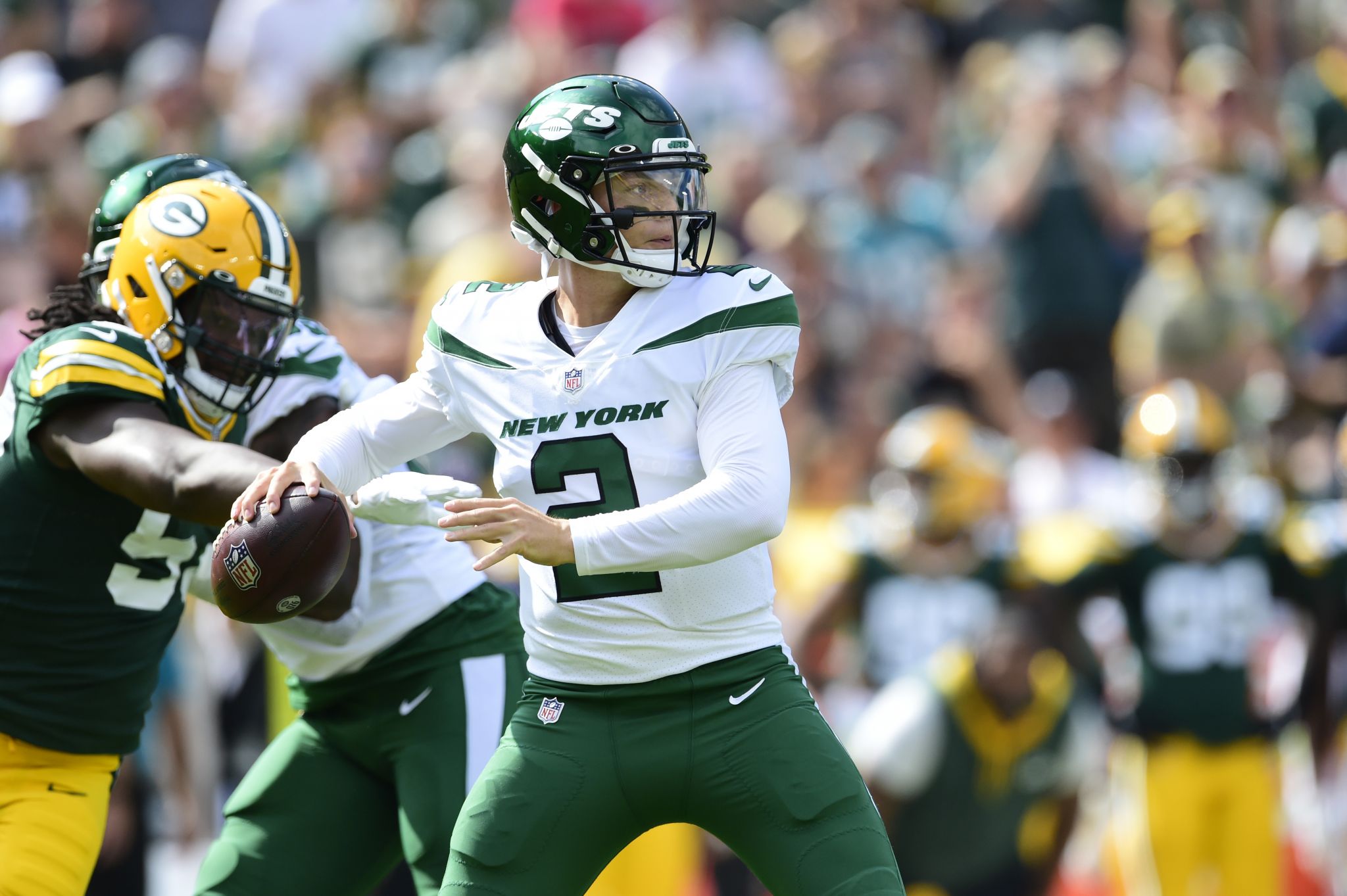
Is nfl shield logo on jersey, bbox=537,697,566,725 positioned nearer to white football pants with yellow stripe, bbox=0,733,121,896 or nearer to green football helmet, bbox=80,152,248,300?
white football pants with yellow stripe, bbox=0,733,121,896

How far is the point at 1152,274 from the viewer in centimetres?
902

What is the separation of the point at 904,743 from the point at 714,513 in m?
3.53

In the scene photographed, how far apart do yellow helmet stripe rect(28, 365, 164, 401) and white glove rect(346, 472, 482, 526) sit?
1.84 feet

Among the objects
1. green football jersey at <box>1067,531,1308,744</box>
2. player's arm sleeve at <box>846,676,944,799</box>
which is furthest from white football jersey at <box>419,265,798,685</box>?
green football jersey at <box>1067,531,1308,744</box>

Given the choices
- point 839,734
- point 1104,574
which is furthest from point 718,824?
point 1104,574

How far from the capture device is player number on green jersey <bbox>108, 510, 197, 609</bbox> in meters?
3.98

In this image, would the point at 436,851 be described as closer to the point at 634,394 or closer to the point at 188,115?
the point at 634,394

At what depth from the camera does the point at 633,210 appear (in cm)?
352

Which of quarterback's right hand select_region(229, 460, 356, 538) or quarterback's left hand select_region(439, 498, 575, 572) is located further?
quarterback's right hand select_region(229, 460, 356, 538)

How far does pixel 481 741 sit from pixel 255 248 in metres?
1.22

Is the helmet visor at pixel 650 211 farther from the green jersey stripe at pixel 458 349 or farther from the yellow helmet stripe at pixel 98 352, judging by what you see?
the yellow helmet stripe at pixel 98 352

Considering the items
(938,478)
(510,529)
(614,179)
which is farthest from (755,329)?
(938,478)


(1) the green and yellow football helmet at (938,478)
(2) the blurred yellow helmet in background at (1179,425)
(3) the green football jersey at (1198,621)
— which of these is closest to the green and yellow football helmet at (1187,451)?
(2) the blurred yellow helmet in background at (1179,425)

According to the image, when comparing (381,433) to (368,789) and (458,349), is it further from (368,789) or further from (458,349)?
(368,789)
